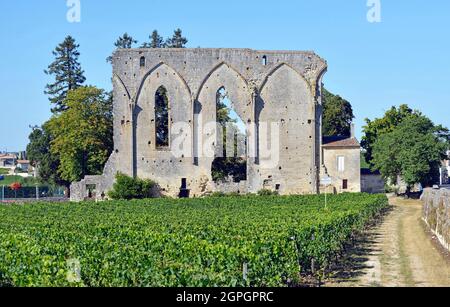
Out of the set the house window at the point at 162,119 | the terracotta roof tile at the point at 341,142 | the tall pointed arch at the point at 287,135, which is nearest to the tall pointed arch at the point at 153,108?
the tall pointed arch at the point at 287,135

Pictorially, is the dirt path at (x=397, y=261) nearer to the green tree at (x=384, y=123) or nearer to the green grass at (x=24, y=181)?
the green tree at (x=384, y=123)

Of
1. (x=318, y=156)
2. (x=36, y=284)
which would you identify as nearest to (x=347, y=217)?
(x=36, y=284)

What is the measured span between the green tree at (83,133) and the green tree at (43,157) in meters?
6.63

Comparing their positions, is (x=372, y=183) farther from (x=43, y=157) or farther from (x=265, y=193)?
(x=43, y=157)

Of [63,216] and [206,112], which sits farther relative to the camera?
[206,112]

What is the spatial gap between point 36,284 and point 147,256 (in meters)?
4.15

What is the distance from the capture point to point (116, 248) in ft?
63.3

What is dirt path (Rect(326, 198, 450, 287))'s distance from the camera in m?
19.1

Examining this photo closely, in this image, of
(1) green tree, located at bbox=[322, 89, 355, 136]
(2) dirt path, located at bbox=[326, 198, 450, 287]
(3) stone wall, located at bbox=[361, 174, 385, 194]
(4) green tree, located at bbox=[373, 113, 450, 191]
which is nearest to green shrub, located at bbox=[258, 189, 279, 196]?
(4) green tree, located at bbox=[373, 113, 450, 191]

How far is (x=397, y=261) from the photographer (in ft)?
75.2

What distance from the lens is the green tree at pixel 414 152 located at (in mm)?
55406

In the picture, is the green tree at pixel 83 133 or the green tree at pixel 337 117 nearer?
the green tree at pixel 83 133

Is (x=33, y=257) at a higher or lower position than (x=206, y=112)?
lower
